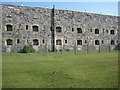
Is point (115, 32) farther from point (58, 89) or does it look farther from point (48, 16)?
point (58, 89)

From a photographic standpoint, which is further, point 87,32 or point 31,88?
point 87,32

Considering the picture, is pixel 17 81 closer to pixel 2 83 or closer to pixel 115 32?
pixel 2 83

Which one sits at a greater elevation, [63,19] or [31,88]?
[63,19]

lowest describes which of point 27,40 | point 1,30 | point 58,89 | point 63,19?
point 58,89

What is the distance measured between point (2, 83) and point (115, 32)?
2562 centimetres

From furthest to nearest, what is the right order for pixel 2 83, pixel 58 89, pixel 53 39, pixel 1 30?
pixel 53 39, pixel 1 30, pixel 2 83, pixel 58 89

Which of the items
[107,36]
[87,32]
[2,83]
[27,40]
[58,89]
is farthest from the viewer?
[107,36]

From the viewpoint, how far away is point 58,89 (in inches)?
183

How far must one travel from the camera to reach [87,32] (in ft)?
81.2

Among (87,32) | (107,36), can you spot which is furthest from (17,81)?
(107,36)

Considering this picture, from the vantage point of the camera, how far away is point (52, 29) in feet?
73.4

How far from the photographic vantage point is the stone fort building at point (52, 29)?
20.3 metres

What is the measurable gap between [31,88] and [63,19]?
19.0 m

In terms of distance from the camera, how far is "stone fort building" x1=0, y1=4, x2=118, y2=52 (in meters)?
20.3
